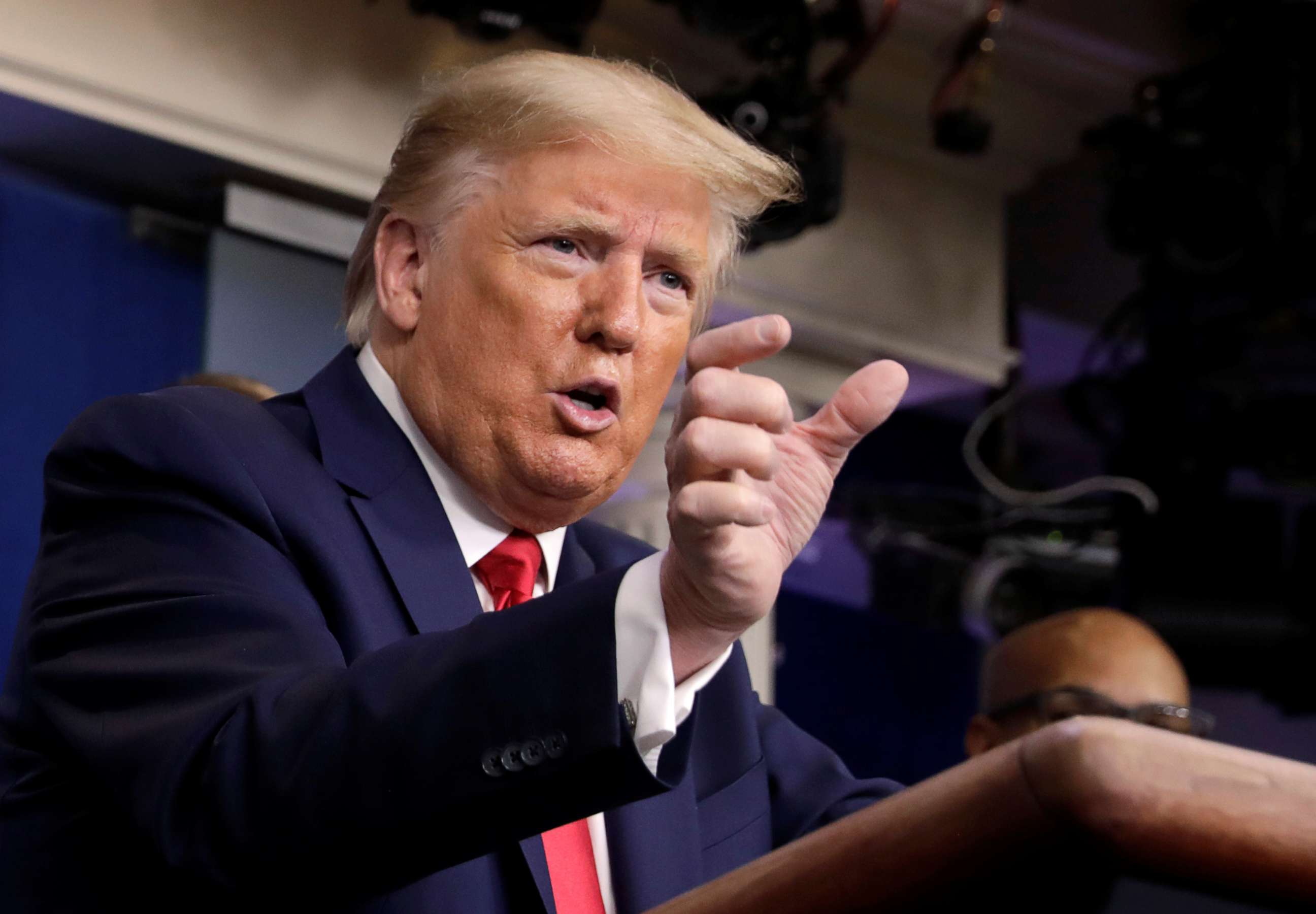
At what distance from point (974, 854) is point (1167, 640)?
372 centimetres

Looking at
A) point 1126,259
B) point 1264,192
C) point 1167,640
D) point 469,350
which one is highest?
point 469,350

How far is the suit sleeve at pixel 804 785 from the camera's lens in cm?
124

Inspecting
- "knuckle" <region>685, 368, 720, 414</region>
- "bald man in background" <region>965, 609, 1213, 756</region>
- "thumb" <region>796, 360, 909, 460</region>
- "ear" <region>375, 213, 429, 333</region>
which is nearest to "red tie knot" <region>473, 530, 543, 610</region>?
"ear" <region>375, 213, 429, 333</region>

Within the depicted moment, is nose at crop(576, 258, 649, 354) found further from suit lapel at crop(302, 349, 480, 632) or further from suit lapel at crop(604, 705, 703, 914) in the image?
suit lapel at crop(604, 705, 703, 914)

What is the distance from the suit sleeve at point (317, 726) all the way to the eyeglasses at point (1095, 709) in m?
1.71

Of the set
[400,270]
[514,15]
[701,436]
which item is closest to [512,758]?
[701,436]

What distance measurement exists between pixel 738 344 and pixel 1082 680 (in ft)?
5.95

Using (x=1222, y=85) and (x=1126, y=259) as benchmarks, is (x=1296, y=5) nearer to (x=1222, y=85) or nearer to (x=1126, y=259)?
(x=1222, y=85)

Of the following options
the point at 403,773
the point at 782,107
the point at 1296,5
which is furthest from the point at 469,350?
the point at 1296,5

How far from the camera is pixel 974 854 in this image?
0.51 meters

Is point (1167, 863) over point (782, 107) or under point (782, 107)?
over

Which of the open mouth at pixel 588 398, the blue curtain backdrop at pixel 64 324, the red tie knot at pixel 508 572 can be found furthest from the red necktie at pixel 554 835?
the blue curtain backdrop at pixel 64 324

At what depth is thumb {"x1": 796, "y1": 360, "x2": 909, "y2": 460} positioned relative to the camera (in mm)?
855

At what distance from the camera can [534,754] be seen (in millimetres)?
728
